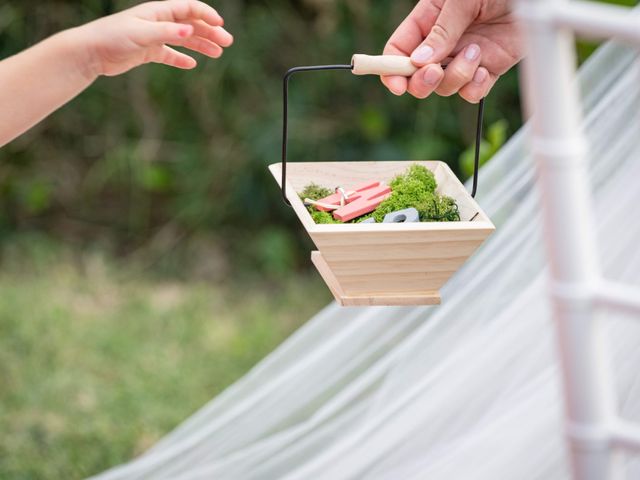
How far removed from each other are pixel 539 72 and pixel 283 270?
2759mm

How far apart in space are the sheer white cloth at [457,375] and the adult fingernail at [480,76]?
0.24 meters

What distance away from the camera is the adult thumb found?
1219mm

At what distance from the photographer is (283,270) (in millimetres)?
3396

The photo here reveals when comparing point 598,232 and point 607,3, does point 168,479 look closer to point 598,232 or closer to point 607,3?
point 598,232

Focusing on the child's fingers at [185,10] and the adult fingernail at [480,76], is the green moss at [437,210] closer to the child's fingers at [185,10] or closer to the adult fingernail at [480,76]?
the adult fingernail at [480,76]

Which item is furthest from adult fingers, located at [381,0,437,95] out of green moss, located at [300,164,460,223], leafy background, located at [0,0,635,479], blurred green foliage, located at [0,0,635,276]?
blurred green foliage, located at [0,0,635,276]

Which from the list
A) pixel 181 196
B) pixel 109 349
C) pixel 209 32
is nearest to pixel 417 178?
pixel 209 32

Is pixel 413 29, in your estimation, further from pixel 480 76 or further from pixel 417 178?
pixel 417 178

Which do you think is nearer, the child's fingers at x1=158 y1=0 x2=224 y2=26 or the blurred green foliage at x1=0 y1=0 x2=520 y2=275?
the child's fingers at x1=158 y1=0 x2=224 y2=26

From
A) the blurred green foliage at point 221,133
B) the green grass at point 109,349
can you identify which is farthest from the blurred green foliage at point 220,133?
the green grass at point 109,349

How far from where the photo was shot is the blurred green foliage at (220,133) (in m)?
3.37

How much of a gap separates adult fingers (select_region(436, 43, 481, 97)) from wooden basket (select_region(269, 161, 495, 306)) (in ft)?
0.52

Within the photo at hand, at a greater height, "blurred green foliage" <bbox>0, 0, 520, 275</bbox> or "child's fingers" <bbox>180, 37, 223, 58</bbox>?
"child's fingers" <bbox>180, 37, 223, 58</bbox>

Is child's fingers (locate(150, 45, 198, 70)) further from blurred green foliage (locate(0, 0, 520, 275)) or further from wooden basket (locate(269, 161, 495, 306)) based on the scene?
blurred green foliage (locate(0, 0, 520, 275))
